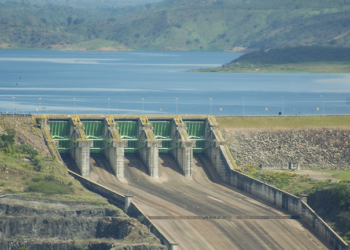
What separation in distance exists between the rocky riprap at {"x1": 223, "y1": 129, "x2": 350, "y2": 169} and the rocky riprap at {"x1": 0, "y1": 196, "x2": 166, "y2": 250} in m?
34.2

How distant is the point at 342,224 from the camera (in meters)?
92.0

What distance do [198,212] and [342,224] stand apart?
18575mm

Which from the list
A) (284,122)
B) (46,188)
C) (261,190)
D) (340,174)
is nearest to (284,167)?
(340,174)

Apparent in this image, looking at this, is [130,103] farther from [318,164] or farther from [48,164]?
[48,164]

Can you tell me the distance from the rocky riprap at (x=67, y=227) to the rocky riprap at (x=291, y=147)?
112 feet

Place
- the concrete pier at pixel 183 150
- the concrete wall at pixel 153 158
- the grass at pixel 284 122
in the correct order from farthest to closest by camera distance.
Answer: the grass at pixel 284 122, the concrete pier at pixel 183 150, the concrete wall at pixel 153 158

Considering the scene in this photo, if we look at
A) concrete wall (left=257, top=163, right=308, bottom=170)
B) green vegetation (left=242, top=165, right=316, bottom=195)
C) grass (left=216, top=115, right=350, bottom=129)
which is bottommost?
green vegetation (left=242, top=165, right=316, bottom=195)

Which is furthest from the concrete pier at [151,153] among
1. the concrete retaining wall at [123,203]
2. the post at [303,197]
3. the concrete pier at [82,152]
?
the post at [303,197]

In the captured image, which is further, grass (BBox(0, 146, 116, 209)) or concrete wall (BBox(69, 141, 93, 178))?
concrete wall (BBox(69, 141, 93, 178))

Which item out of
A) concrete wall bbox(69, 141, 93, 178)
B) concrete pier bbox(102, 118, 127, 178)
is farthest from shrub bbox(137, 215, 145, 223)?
concrete pier bbox(102, 118, 127, 178)

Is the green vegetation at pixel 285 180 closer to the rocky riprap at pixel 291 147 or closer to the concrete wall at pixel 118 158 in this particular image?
the rocky riprap at pixel 291 147

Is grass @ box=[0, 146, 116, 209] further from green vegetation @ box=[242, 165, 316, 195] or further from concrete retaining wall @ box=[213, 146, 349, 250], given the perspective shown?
green vegetation @ box=[242, 165, 316, 195]

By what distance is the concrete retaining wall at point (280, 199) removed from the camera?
8812 cm

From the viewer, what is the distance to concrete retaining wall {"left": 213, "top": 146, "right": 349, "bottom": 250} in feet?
289
